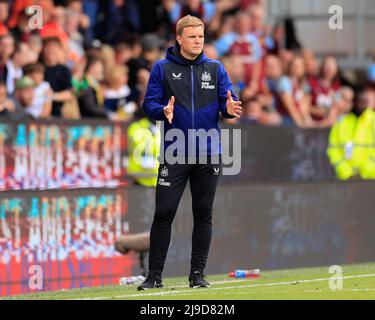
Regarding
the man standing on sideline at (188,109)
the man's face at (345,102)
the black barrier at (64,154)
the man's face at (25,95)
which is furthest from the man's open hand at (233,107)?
the man's face at (345,102)

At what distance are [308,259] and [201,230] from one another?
6.06 meters

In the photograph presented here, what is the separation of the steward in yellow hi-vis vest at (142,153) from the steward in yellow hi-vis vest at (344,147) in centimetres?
358

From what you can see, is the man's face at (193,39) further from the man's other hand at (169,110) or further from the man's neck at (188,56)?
the man's other hand at (169,110)

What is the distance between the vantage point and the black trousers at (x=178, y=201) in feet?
38.2

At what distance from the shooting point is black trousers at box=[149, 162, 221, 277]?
1166 cm

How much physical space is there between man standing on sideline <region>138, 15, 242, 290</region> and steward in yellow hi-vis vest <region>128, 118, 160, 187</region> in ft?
17.7

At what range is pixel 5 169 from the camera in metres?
15.9

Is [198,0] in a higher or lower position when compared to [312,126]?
higher

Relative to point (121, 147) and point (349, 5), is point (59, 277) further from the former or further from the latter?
point (349, 5)

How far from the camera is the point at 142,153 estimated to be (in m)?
17.2

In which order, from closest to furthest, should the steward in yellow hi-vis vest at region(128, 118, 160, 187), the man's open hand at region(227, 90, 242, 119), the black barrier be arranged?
the man's open hand at region(227, 90, 242, 119)
the black barrier
the steward in yellow hi-vis vest at region(128, 118, 160, 187)

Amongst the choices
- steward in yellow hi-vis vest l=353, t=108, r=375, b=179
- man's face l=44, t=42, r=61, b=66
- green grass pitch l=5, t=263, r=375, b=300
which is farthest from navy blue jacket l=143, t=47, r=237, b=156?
steward in yellow hi-vis vest l=353, t=108, r=375, b=179

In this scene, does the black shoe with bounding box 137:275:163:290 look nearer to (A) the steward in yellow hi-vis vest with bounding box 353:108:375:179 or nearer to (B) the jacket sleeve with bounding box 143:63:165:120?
(B) the jacket sleeve with bounding box 143:63:165:120
